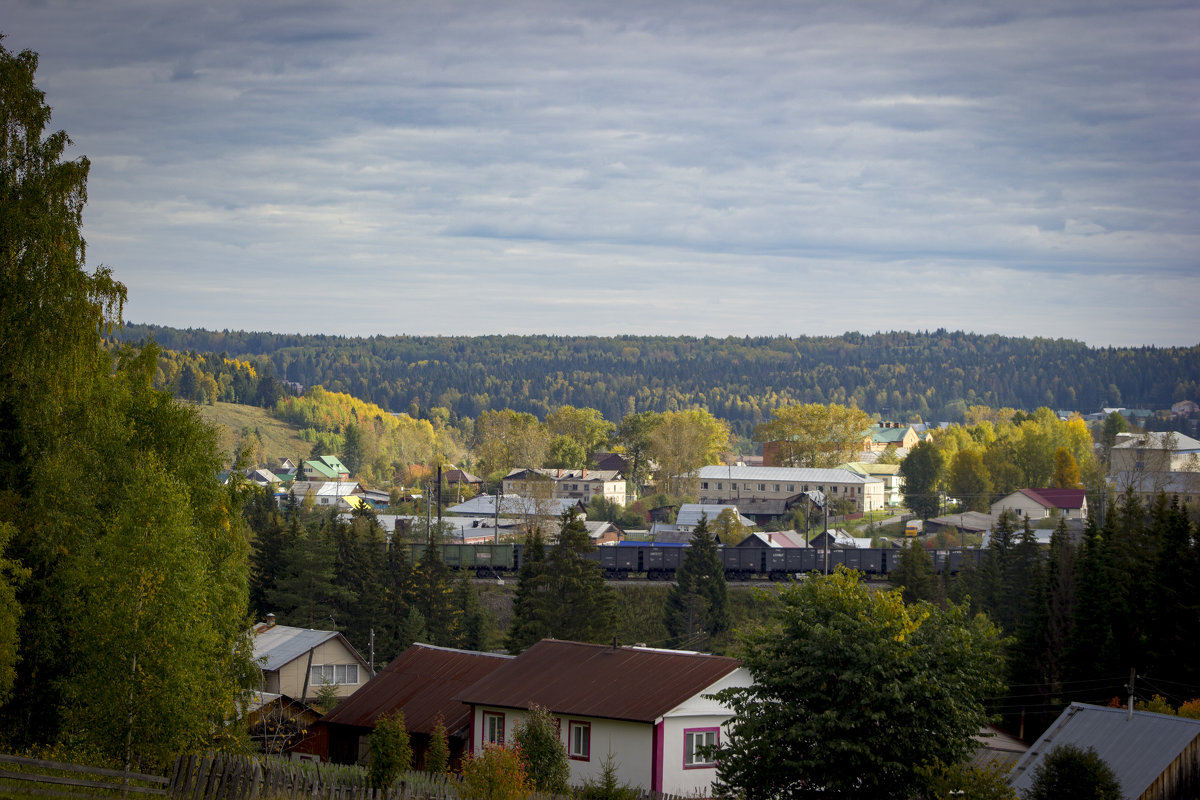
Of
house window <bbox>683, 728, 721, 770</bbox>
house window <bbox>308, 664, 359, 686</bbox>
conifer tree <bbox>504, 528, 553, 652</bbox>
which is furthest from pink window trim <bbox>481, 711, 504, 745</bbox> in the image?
conifer tree <bbox>504, 528, 553, 652</bbox>

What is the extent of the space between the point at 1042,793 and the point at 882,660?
9.93 ft

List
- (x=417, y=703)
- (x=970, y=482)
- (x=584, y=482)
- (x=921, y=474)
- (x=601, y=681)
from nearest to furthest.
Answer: (x=601, y=681) < (x=417, y=703) < (x=970, y=482) < (x=921, y=474) < (x=584, y=482)

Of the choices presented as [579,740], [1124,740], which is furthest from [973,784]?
[579,740]

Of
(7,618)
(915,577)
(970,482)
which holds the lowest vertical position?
(915,577)

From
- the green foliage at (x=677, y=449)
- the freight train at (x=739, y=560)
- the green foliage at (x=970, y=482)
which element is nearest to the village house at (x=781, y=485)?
the green foliage at (x=677, y=449)

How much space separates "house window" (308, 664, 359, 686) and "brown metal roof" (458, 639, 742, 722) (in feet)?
50.6

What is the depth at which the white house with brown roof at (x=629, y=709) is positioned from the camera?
2483 cm

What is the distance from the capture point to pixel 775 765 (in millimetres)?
18453

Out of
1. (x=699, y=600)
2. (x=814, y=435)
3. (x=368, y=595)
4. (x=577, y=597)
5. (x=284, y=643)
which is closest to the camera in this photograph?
(x=284, y=643)

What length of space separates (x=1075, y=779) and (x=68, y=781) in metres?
14.8

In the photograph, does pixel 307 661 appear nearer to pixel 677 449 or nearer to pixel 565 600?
pixel 565 600

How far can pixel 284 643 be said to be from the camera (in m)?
42.3

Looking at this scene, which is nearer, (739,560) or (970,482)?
(739,560)

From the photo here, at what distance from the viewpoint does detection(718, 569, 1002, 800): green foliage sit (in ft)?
58.7
